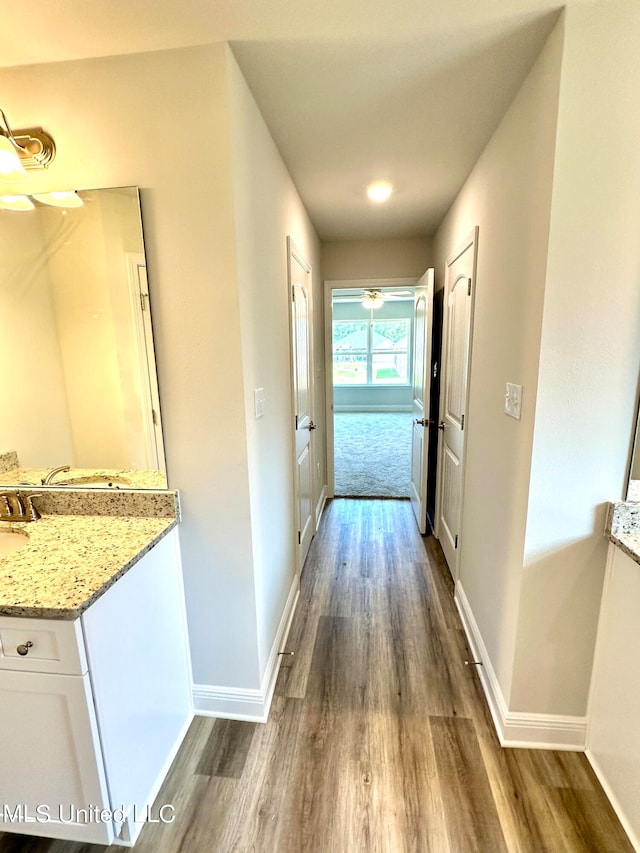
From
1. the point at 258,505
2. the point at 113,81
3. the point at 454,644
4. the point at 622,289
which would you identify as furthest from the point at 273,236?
the point at 454,644

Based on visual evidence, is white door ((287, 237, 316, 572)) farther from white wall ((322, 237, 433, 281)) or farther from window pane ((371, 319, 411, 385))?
window pane ((371, 319, 411, 385))

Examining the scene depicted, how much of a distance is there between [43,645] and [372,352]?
A: 861cm

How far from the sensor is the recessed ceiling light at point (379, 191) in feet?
7.56

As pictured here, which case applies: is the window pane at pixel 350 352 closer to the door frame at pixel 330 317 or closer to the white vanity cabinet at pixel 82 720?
the door frame at pixel 330 317

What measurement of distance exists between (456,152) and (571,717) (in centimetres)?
250

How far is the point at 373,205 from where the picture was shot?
263 centimetres

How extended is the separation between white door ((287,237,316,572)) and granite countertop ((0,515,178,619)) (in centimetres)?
113

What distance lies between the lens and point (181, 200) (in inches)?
50.9

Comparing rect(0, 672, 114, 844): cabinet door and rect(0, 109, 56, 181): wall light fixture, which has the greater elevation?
rect(0, 109, 56, 181): wall light fixture

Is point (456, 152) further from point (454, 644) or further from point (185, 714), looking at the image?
point (185, 714)

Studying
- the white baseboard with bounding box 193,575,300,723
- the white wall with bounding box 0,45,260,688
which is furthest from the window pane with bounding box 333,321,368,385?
the white baseboard with bounding box 193,575,300,723

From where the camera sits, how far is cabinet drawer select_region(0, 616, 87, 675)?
0.99 metres

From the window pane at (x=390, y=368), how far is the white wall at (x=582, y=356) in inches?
312
